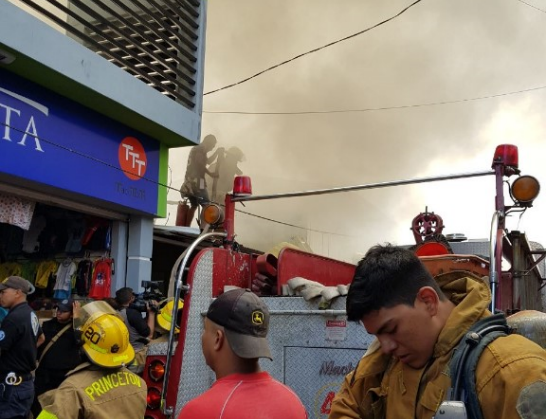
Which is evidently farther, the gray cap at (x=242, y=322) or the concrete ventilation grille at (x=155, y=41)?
the concrete ventilation grille at (x=155, y=41)

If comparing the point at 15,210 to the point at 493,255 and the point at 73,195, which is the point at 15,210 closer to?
the point at 73,195

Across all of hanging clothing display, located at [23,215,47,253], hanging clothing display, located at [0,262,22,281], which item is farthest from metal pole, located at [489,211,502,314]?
hanging clothing display, located at [0,262,22,281]

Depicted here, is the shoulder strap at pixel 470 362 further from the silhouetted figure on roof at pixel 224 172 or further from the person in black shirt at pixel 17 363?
the silhouetted figure on roof at pixel 224 172

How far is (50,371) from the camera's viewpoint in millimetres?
4977

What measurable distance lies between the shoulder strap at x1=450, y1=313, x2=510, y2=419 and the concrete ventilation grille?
24.1ft

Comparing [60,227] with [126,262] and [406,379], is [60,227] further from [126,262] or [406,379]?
[406,379]

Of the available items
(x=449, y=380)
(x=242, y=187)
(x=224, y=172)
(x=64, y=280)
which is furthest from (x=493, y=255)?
(x=224, y=172)

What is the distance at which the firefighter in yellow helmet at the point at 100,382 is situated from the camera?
8.71 ft

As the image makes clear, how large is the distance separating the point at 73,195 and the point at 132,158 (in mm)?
1224

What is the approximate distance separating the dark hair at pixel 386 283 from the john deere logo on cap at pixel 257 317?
0.53 m

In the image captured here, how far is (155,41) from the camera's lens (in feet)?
29.5

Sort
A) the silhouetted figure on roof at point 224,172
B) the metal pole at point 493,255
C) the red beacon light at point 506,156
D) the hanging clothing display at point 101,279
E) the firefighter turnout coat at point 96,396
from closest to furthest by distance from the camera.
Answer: the firefighter turnout coat at point 96,396 → the metal pole at point 493,255 → the red beacon light at point 506,156 → the hanging clothing display at point 101,279 → the silhouetted figure on roof at point 224,172

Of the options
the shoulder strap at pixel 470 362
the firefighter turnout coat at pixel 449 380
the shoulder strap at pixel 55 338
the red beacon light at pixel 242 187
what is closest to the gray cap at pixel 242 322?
the firefighter turnout coat at pixel 449 380

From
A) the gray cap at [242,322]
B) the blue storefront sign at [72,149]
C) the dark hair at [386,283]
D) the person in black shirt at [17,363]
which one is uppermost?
the blue storefront sign at [72,149]
